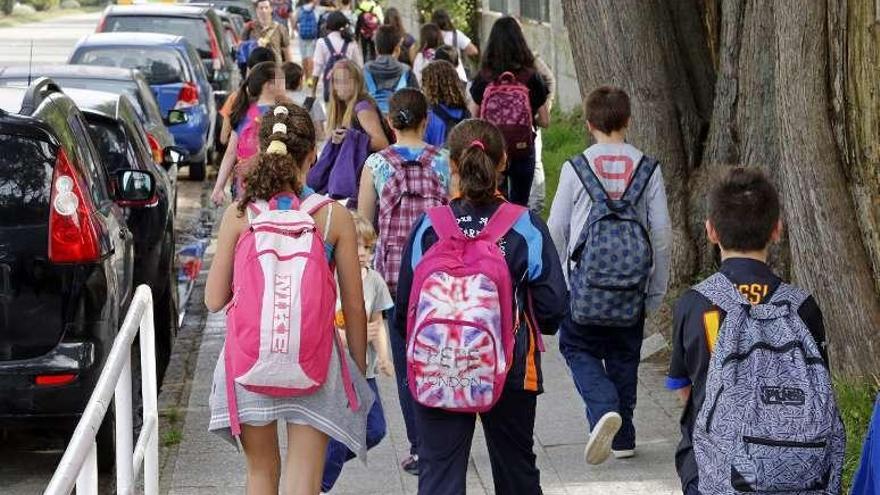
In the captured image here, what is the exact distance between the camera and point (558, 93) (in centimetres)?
2194

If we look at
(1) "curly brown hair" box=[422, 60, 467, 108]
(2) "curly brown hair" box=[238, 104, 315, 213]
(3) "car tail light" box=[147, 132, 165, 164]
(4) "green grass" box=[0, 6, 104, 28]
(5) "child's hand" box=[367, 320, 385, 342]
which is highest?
(2) "curly brown hair" box=[238, 104, 315, 213]

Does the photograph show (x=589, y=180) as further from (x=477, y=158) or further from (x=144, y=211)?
(x=144, y=211)

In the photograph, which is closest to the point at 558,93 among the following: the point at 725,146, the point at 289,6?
the point at 289,6

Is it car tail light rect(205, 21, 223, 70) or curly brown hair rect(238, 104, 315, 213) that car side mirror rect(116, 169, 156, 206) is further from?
car tail light rect(205, 21, 223, 70)

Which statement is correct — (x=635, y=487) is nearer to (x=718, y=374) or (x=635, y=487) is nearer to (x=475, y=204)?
(x=475, y=204)

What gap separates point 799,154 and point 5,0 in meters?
59.3

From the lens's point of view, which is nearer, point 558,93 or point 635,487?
point 635,487

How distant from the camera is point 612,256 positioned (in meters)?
6.90

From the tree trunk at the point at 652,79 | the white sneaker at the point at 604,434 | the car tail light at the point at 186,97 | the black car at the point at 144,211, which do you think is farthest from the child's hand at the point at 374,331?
the car tail light at the point at 186,97

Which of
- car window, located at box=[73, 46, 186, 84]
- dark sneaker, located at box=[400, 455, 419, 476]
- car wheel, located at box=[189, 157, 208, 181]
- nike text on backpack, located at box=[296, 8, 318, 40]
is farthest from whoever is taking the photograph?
nike text on backpack, located at box=[296, 8, 318, 40]

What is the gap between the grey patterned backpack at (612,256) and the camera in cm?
690

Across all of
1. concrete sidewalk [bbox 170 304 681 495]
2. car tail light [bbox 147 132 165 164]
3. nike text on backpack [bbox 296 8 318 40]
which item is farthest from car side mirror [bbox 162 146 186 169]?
nike text on backpack [bbox 296 8 318 40]

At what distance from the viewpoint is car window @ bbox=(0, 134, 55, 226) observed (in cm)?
681

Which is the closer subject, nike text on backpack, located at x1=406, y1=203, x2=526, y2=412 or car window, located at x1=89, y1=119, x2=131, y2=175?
nike text on backpack, located at x1=406, y1=203, x2=526, y2=412
